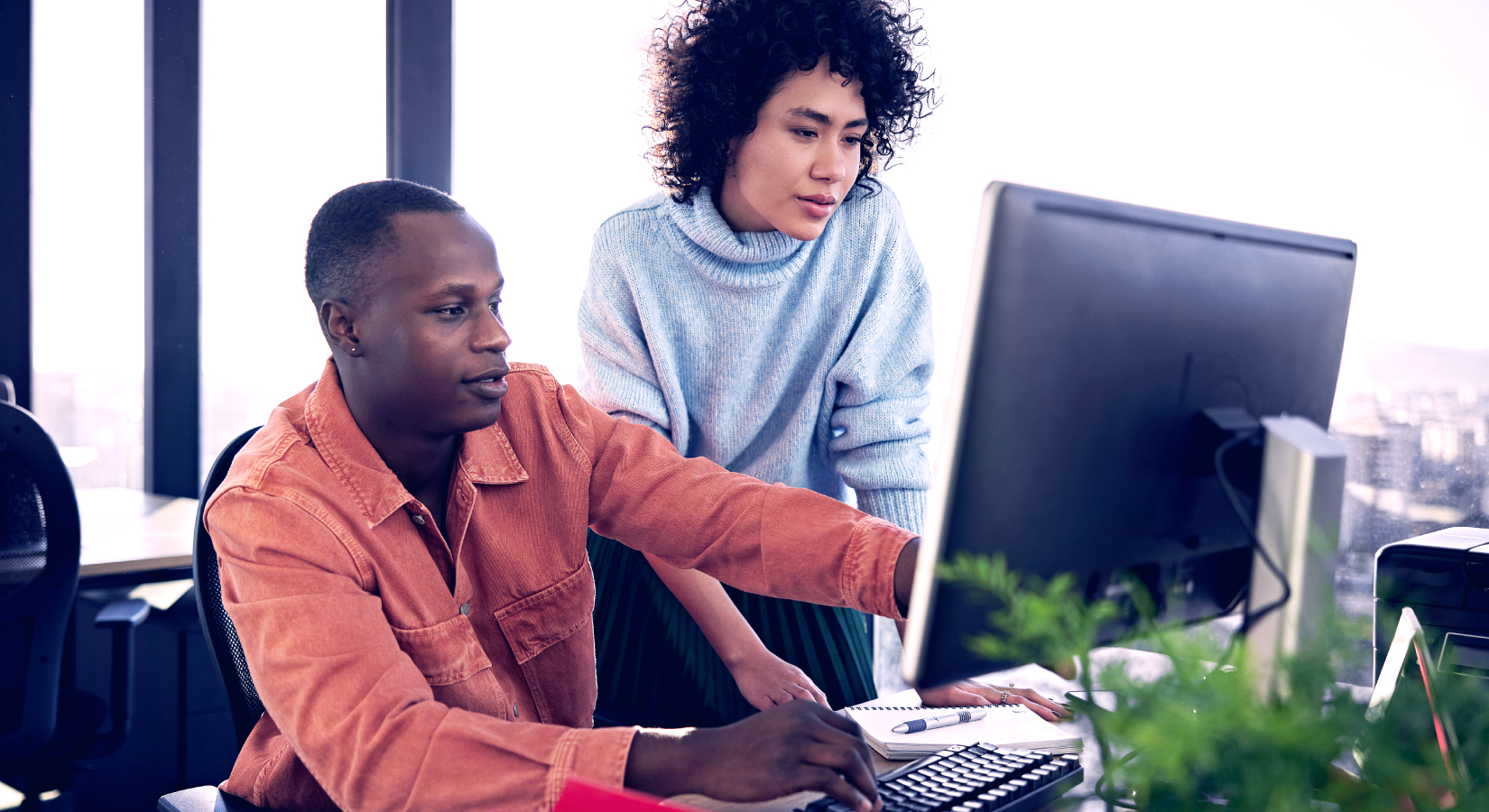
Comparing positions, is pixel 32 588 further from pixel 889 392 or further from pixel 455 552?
pixel 889 392

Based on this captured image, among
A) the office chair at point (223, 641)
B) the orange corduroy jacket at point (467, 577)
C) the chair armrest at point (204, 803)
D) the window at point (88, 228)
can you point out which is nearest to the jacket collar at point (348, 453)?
the orange corduroy jacket at point (467, 577)

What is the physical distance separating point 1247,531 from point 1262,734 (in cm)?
30

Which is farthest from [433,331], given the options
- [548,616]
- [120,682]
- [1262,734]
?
[120,682]

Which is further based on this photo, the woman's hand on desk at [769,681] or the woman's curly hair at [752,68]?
the woman's curly hair at [752,68]

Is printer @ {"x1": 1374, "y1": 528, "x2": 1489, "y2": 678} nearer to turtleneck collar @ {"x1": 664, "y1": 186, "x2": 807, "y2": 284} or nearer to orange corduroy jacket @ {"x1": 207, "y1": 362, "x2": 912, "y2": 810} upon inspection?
orange corduroy jacket @ {"x1": 207, "y1": 362, "x2": 912, "y2": 810}

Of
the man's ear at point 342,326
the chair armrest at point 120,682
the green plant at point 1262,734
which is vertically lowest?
the chair armrest at point 120,682

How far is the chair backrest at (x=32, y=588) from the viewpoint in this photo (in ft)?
6.23

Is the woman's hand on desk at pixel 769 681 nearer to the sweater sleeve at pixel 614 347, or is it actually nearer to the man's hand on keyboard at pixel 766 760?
Result: the sweater sleeve at pixel 614 347

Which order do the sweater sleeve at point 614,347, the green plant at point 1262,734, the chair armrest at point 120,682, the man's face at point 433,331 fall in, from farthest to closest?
the chair armrest at point 120,682 → the sweater sleeve at point 614,347 → the man's face at point 433,331 → the green plant at point 1262,734

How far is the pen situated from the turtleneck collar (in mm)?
754

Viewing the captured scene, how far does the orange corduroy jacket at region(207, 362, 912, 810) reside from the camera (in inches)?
30.0

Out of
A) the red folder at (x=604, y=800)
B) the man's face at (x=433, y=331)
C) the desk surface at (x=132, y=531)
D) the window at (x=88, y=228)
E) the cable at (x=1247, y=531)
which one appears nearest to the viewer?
the red folder at (x=604, y=800)

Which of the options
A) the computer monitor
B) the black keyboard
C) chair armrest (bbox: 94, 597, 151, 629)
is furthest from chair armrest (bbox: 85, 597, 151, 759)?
the computer monitor

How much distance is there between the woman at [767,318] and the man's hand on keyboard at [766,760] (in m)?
0.69
